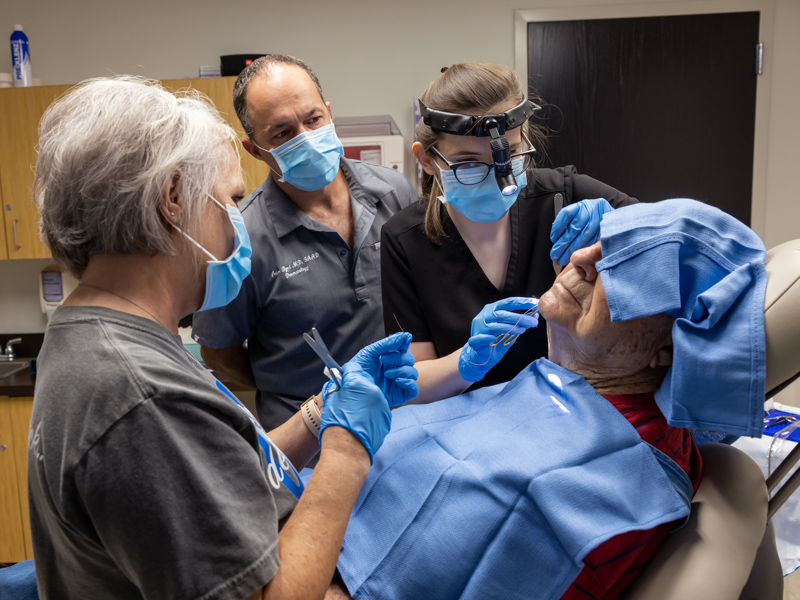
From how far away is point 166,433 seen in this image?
74 cm

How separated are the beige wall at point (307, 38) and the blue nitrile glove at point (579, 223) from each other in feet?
7.29

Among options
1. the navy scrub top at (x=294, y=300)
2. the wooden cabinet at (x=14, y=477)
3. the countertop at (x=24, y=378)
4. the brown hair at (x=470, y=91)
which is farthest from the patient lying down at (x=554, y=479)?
the wooden cabinet at (x=14, y=477)

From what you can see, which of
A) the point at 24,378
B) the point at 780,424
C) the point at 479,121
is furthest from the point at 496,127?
the point at 24,378

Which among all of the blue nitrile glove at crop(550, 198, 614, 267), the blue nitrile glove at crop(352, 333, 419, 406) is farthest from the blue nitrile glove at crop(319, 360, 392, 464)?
the blue nitrile glove at crop(550, 198, 614, 267)

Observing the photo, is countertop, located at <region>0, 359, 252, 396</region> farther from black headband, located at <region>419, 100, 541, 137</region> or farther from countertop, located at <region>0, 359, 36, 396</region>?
black headband, located at <region>419, 100, 541, 137</region>

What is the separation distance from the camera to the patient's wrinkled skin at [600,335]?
46.6 inches

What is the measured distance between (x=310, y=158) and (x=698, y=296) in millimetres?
1159

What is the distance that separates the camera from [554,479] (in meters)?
1.09

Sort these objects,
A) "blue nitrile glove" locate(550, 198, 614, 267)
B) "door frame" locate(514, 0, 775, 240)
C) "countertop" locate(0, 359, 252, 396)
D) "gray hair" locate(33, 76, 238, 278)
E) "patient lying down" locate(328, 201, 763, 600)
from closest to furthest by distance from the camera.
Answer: "gray hair" locate(33, 76, 238, 278)
"patient lying down" locate(328, 201, 763, 600)
"blue nitrile glove" locate(550, 198, 614, 267)
"countertop" locate(0, 359, 252, 396)
"door frame" locate(514, 0, 775, 240)

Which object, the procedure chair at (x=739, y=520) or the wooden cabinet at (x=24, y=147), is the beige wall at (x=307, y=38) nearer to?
the wooden cabinet at (x=24, y=147)

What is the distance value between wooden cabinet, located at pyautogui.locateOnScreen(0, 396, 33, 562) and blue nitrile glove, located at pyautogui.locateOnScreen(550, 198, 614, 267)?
8.80ft

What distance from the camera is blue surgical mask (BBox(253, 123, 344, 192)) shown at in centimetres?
177

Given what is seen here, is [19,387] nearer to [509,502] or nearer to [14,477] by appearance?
[14,477]

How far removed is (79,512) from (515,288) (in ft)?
3.74
